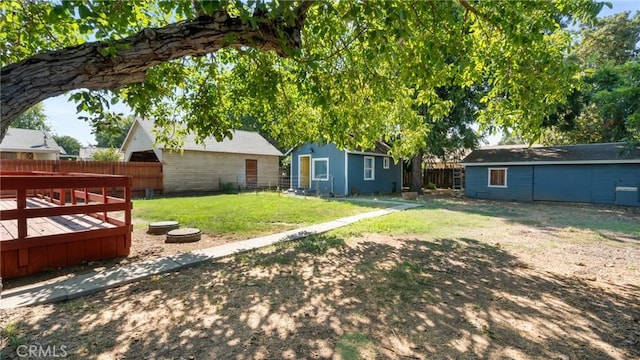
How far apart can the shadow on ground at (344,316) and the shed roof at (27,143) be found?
27.2 metres

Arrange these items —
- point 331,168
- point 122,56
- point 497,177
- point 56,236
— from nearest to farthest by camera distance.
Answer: point 122,56, point 56,236, point 497,177, point 331,168

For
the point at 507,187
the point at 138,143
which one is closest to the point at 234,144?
the point at 138,143

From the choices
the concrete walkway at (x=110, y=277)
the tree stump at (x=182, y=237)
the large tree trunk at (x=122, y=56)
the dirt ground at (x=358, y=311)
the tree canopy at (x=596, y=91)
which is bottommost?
the dirt ground at (x=358, y=311)

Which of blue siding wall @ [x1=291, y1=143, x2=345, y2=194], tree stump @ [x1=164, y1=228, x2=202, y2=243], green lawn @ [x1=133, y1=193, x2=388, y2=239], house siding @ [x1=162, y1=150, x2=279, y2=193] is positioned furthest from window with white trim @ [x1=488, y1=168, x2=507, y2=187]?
tree stump @ [x1=164, y1=228, x2=202, y2=243]

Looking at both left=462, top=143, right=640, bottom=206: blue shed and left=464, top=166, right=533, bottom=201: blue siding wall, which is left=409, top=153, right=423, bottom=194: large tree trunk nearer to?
left=462, top=143, right=640, bottom=206: blue shed

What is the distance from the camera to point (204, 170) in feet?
64.8

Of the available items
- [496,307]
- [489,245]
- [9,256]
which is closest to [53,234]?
[9,256]

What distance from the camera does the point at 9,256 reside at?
4.15 meters

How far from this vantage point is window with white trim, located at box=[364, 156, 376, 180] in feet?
63.2

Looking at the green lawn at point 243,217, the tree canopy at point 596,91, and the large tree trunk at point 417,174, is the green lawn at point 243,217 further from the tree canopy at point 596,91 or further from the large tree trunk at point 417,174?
the tree canopy at point 596,91

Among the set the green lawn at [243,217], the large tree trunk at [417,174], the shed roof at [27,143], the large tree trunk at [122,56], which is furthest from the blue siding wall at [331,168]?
the shed roof at [27,143]

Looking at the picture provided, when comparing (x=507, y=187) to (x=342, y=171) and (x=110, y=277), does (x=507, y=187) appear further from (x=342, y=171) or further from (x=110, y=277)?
(x=110, y=277)

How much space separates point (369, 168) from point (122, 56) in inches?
687

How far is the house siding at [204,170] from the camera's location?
1822 centimetres
